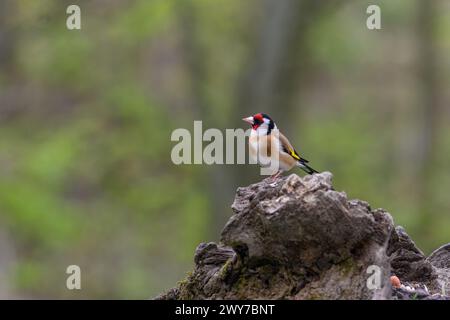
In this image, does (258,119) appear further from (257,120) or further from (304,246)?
(304,246)

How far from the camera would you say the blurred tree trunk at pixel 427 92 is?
58.4ft

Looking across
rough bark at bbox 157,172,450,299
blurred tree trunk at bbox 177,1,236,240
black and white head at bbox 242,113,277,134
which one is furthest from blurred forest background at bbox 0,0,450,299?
rough bark at bbox 157,172,450,299

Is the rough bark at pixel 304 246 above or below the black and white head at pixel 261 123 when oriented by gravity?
below

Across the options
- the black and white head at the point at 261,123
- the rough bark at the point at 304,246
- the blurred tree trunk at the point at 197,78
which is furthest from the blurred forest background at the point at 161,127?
the rough bark at the point at 304,246

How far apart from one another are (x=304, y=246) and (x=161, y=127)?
1334 centimetres

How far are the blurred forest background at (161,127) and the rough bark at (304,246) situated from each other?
366 inches

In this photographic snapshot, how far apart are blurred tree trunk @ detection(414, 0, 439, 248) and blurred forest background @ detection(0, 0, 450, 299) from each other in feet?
0.12

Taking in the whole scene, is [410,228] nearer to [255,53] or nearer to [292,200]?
[255,53]

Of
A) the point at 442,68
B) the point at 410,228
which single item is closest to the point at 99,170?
the point at 410,228

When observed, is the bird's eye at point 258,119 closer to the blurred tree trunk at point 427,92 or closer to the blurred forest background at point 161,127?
the blurred forest background at point 161,127

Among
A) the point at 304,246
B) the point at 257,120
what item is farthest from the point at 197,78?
the point at 304,246

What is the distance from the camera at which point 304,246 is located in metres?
4.23

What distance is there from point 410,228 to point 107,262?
24.6 ft

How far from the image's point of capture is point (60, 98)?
19.6 meters
